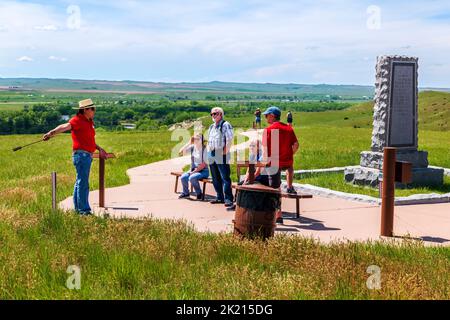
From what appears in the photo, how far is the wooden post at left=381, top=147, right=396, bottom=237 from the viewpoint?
889cm

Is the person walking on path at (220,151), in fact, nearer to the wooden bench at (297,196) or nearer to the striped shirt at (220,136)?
the striped shirt at (220,136)

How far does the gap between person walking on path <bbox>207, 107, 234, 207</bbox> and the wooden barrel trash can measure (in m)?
2.66

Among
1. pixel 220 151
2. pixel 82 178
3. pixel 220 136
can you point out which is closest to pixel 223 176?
pixel 220 151

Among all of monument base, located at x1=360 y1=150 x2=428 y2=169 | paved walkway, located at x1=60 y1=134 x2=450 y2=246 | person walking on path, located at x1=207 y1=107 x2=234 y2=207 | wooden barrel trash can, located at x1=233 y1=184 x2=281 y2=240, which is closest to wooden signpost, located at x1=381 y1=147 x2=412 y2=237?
paved walkway, located at x1=60 y1=134 x2=450 y2=246

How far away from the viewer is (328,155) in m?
20.5

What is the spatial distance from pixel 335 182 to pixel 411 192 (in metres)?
1.83

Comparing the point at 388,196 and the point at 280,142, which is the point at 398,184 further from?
the point at 280,142

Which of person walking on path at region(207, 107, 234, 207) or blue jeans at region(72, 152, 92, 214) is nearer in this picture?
blue jeans at region(72, 152, 92, 214)

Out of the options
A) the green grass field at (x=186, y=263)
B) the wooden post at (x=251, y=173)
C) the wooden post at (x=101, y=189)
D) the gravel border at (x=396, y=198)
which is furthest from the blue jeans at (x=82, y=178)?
the gravel border at (x=396, y=198)

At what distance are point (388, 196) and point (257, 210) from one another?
6.89 ft

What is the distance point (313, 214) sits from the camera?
34.7 ft

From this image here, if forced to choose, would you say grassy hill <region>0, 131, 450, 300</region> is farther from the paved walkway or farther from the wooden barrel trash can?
the paved walkway
